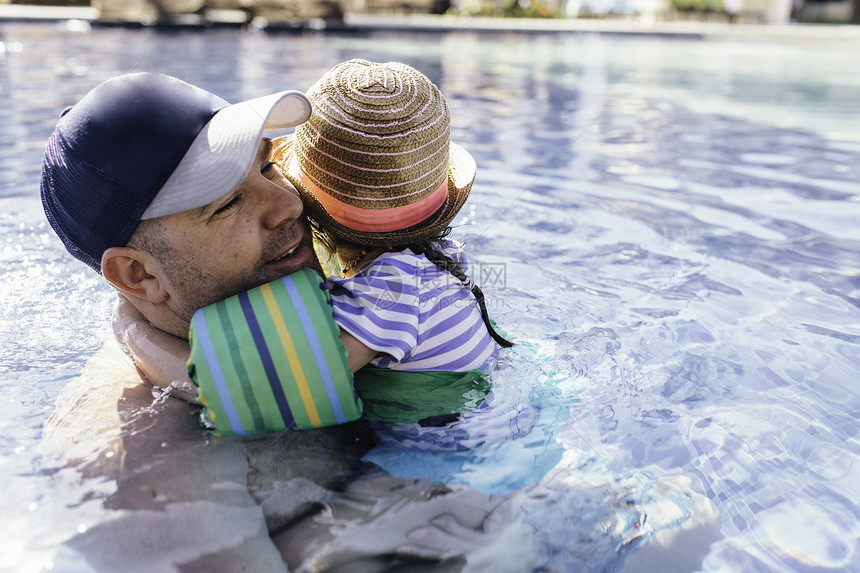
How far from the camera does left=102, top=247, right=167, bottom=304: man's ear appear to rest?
215 cm

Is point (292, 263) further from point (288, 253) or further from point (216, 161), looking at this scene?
point (216, 161)

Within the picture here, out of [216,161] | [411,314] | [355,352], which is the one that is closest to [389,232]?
[411,314]

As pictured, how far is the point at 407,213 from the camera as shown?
2.26 meters

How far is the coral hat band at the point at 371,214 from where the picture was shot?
2229 millimetres

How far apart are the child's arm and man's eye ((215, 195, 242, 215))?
486mm

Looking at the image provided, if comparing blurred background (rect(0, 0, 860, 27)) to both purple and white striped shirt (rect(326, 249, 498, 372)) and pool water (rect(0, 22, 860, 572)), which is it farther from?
purple and white striped shirt (rect(326, 249, 498, 372))

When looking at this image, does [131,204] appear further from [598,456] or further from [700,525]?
[700,525]

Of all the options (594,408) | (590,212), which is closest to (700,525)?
(594,408)

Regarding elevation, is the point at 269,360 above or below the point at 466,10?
above

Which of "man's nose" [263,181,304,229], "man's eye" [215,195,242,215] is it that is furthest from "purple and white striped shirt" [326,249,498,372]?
"man's eye" [215,195,242,215]

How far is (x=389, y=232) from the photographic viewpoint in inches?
90.0

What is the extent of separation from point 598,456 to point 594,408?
11.6 inches

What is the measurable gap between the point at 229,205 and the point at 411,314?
0.62 meters

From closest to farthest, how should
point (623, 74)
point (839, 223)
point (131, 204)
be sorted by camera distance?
point (131, 204)
point (839, 223)
point (623, 74)
